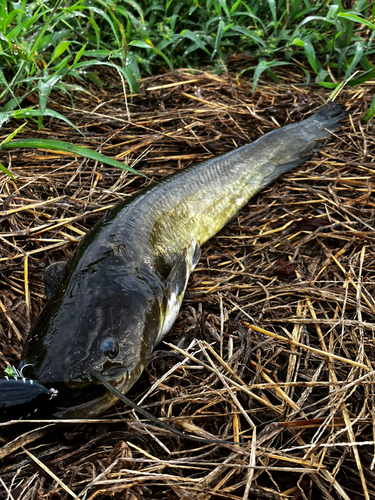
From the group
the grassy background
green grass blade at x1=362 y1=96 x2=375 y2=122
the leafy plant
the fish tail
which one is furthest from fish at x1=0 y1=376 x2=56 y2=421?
green grass blade at x1=362 y1=96 x2=375 y2=122

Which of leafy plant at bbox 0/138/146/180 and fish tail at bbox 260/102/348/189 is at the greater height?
leafy plant at bbox 0/138/146/180

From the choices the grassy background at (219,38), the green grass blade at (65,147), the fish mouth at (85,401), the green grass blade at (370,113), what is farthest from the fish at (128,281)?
the grassy background at (219,38)

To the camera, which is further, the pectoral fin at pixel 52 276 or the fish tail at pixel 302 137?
the fish tail at pixel 302 137

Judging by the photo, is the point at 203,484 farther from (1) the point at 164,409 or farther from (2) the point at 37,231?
(2) the point at 37,231

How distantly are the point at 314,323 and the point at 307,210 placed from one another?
1.04m

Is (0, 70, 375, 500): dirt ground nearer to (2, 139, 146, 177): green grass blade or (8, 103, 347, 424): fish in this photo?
(8, 103, 347, 424): fish

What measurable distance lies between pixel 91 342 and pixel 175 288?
1.97ft

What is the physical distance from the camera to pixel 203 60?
443 cm

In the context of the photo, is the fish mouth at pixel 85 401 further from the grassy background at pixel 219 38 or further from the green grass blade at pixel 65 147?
the grassy background at pixel 219 38

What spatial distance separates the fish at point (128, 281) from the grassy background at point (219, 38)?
127 cm

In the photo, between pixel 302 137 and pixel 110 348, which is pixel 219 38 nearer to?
pixel 302 137

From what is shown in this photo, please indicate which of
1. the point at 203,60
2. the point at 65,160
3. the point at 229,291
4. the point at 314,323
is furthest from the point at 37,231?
the point at 203,60

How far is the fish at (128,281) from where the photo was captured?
165 cm

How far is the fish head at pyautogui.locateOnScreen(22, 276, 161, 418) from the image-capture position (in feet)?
5.31
